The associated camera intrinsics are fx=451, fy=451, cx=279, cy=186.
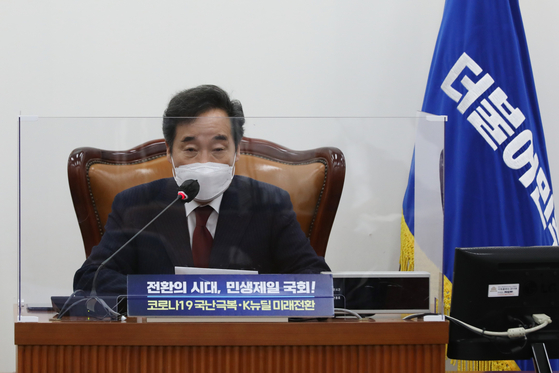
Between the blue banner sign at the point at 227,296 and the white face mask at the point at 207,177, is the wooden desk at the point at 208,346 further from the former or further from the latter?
the white face mask at the point at 207,177

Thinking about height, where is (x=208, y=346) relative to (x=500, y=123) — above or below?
below

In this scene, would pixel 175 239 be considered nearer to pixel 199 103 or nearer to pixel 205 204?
pixel 205 204

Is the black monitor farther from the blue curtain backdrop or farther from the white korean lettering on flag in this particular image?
the white korean lettering on flag

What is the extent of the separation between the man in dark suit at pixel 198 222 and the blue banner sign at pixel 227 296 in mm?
33

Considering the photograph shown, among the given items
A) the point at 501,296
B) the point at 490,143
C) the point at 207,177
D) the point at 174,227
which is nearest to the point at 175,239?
the point at 174,227

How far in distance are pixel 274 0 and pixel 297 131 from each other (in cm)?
143

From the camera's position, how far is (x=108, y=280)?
0.90m

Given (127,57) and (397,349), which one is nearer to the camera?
(397,349)

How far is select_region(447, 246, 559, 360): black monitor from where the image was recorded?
2.83 feet

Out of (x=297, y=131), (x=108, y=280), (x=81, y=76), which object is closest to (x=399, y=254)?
(x=297, y=131)

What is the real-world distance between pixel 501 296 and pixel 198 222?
0.61 meters

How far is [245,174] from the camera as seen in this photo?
36.7 inches

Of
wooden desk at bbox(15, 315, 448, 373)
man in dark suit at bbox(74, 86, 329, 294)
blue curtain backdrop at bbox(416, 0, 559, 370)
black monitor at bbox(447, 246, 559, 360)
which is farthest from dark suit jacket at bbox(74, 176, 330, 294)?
blue curtain backdrop at bbox(416, 0, 559, 370)

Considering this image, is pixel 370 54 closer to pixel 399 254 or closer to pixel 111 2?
pixel 111 2
